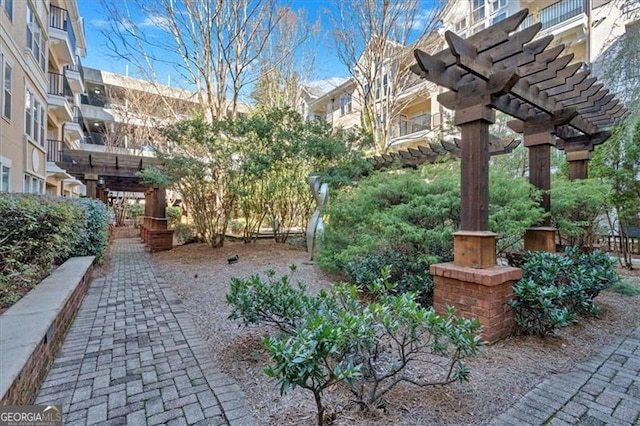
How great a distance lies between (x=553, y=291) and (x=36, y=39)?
17.5m

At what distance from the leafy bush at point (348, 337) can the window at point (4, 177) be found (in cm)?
1052

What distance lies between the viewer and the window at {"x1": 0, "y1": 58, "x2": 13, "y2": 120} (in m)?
9.48

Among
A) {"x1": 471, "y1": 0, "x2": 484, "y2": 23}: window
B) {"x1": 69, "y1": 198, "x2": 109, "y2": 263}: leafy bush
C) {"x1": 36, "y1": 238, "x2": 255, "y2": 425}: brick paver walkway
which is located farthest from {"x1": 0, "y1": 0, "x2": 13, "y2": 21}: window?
{"x1": 471, "y1": 0, "x2": 484, "y2": 23}: window

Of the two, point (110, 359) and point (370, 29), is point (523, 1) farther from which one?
point (110, 359)

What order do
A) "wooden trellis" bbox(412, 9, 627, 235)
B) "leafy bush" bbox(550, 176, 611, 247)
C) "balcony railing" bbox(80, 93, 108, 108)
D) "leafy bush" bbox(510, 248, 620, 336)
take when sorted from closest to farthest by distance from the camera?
"leafy bush" bbox(510, 248, 620, 336) < "wooden trellis" bbox(412, 9, 627, 235) < "leafy bush" bbox(550, 176, 611, 247) < "balcony railing" bbox(80, 93, 108, 108)

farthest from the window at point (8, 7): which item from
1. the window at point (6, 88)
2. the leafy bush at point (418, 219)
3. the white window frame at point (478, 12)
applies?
the white window frame at point (478, 12)

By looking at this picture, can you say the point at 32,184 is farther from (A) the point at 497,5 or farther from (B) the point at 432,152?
(A) the point at 497,5

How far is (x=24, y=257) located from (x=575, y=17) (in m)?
19.0

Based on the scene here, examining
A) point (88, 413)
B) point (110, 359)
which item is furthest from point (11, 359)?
point (110, 359)

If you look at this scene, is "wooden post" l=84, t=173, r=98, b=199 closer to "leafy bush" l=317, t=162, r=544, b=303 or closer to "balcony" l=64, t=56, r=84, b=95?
"balcony" l=64, t=56, r=84, b=95

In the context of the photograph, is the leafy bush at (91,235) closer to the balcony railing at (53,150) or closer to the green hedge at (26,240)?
the green hedge at (26,240)

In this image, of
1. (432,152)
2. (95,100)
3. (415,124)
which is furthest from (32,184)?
(95,100)

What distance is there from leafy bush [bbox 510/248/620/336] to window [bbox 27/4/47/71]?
16018 mm

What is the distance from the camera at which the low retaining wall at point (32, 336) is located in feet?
6.86
